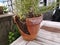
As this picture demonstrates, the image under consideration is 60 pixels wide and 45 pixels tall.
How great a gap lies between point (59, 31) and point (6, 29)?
99 cm

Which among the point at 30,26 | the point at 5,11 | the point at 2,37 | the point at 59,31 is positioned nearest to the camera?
the point at 30,26

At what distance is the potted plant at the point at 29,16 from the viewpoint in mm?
922

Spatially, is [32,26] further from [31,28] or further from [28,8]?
[28,8]

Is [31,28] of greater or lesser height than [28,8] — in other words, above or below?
below

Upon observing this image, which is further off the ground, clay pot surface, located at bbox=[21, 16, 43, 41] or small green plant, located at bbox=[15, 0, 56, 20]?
small green plant, located at bbox=[15, 0, 56, 20]

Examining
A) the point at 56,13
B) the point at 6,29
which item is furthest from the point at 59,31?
the point at 56,13

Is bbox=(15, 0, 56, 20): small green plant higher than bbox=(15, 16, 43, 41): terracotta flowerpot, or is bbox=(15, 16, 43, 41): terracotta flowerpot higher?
bbox=(15, 0, 56, 20): small green plant

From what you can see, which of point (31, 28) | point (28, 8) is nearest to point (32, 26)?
point (31, 28)

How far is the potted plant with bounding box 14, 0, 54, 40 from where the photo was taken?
92 centimetres

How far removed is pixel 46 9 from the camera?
990 mm

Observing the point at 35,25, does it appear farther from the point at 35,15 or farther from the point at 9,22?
the point at 9,22

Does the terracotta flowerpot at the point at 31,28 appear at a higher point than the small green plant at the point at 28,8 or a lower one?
lower

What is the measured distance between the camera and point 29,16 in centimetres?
99

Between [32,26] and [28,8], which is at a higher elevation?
[28,8]
